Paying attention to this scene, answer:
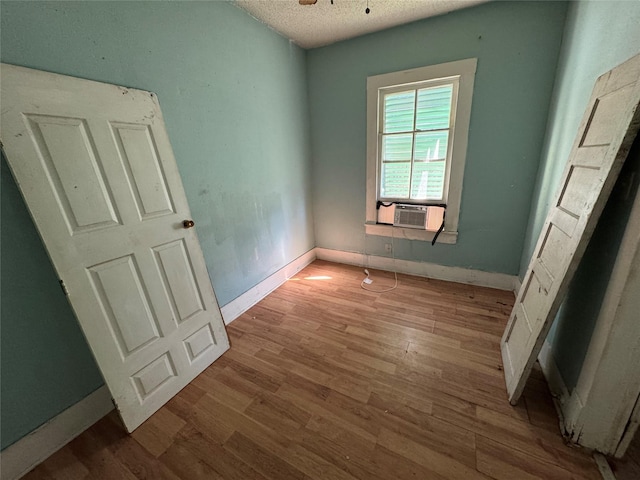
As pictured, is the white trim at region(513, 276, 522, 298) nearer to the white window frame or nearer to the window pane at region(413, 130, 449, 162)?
the white window frame

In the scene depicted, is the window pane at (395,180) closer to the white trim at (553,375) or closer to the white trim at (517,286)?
the white trim at (517,286)

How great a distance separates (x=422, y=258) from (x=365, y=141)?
151cm

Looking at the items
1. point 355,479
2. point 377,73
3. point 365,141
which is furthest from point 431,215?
point 355,479

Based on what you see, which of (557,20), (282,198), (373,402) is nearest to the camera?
(373,402)

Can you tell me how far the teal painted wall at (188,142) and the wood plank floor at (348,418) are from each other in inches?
18.2

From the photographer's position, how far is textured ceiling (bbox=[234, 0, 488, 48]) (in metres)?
1.94

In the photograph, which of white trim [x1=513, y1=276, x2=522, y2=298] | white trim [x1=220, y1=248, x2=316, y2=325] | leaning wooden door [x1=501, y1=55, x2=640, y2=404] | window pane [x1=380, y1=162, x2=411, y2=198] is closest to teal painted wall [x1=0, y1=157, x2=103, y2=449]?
white trim [x1=220, y1=248, x2=316, y2=325]

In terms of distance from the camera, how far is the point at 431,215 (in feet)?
8.63

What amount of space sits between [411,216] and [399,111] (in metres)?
1.11

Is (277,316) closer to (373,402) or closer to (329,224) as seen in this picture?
(373,402)

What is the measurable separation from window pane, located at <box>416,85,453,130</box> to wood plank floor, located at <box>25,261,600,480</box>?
1876 millimetres

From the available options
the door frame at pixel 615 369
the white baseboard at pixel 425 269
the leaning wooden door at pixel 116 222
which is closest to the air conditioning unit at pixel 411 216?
the white baseboard at pixel 425 269

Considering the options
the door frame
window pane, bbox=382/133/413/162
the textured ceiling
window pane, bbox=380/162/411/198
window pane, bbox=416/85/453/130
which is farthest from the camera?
window pane, bbox=380/162/411/198

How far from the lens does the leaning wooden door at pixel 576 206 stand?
0.97 m
